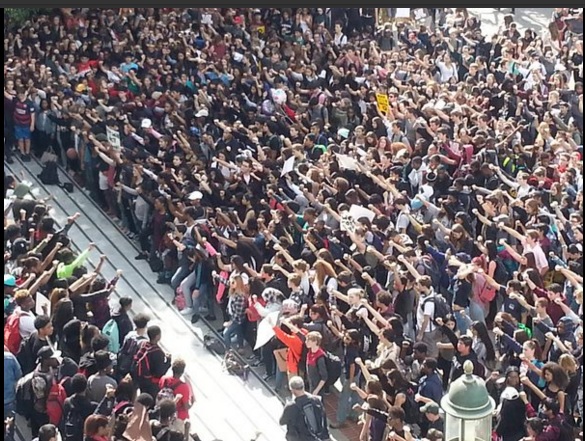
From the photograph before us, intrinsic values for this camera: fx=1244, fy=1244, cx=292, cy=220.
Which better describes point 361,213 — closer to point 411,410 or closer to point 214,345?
point 214,345

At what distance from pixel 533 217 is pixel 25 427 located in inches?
271

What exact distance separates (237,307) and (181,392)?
2.92m

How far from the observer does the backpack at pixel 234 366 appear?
15.8 m

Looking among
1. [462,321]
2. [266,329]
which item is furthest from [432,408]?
[266,329]

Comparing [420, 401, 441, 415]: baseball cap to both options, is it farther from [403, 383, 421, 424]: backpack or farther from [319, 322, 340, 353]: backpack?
[319, 322, 340, 353]: backpack

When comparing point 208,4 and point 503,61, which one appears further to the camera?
point 503,61

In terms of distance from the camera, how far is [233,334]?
1597 cm

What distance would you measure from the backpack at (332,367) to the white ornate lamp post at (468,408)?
3.65m

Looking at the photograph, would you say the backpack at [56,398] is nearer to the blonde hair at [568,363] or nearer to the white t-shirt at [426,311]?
the white t-shirt at [426,311]

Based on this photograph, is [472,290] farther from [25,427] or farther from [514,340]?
[25,427]

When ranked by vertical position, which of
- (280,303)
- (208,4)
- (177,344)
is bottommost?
(177,344)

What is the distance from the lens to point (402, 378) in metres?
12.6

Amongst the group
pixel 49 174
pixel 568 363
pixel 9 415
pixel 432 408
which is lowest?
pixel 49 174

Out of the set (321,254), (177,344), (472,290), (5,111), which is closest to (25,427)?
(177,344)
